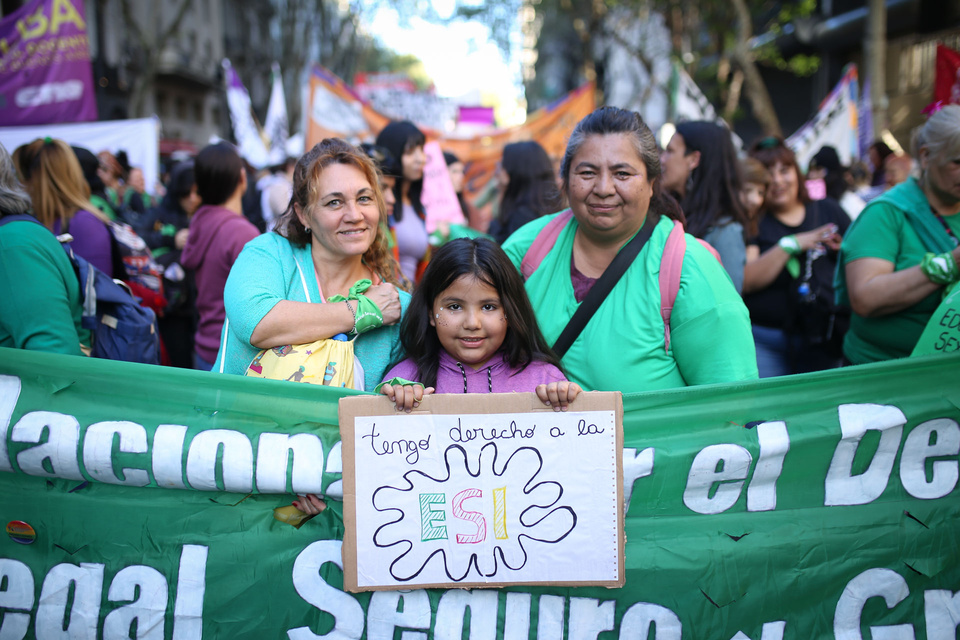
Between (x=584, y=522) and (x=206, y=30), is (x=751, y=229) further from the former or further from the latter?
(x=206, y=30)

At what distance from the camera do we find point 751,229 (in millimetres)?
3857

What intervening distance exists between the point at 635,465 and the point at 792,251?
212 cm

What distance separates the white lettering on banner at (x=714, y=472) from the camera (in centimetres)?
223

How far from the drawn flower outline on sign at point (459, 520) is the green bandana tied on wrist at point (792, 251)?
230 centimetres

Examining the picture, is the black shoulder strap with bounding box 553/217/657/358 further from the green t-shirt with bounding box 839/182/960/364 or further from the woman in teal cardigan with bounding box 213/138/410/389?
the green t-shirt with bounding box 839/182/960/364

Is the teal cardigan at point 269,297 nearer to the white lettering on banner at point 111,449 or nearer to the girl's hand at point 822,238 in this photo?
the white lettering on banner at point 111,449

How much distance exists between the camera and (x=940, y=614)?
7.39 ft

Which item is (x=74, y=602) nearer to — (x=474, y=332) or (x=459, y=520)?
(x=459, y=520)

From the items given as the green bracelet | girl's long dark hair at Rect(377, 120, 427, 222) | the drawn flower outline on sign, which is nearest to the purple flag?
girl's long dark hair at Rect(377, 120, 427, 222)

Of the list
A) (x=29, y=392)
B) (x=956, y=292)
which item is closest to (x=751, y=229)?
(x=956, y=292)

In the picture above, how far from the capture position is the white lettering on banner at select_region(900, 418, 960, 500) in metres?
2.29

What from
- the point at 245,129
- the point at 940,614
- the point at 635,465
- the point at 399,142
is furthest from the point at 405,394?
the point at 245,129

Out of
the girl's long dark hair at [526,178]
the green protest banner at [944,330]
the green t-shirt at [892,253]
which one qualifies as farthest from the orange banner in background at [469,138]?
the green protest banner at [944,330]

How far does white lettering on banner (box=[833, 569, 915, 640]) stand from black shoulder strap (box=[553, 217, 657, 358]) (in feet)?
3.65
